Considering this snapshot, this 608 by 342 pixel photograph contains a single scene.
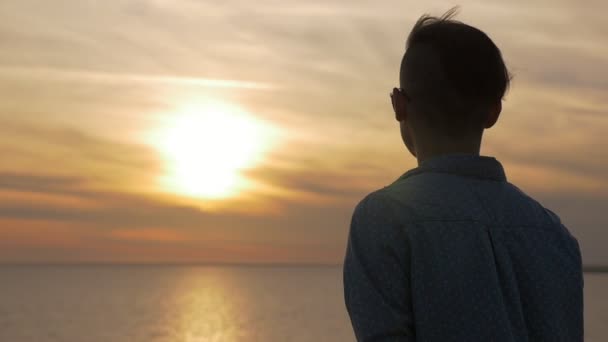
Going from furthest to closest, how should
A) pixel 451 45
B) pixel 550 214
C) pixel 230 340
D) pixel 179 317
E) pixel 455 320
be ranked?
pixel 179 317, pixel 230 340, pixel 550 214, pixel 451 45, pixel 455 320

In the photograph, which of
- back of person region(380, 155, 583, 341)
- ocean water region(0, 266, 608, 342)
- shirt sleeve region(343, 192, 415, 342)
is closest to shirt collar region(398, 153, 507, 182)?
back of person region(380, 155, 583, 341)

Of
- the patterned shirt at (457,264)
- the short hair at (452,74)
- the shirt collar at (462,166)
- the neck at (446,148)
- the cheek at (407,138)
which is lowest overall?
the patterned shirt at (457,264)

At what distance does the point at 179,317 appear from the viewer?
10175 centimetres

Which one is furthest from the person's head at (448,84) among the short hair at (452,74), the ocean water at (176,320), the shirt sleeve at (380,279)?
the ocean water at (176,320)

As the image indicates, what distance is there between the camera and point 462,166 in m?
2.41

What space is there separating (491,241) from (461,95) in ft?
1.34

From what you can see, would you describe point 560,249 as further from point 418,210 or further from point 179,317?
point 179,317

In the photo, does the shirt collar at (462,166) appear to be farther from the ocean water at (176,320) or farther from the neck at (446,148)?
the ocean water at (176,320)

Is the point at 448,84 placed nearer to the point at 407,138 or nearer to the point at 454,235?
the point at 407,138

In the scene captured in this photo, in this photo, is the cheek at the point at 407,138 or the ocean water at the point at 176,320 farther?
the ocean water at the point at 176,320

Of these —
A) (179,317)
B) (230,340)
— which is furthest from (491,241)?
(179,317)

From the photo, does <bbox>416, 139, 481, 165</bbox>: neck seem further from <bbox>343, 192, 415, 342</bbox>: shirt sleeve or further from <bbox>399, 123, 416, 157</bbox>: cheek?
<bbox>343, 192, 415, 342</bbox>: shirt sleeve

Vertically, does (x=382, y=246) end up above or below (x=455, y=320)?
above

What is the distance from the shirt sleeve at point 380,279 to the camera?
87.5 inches
